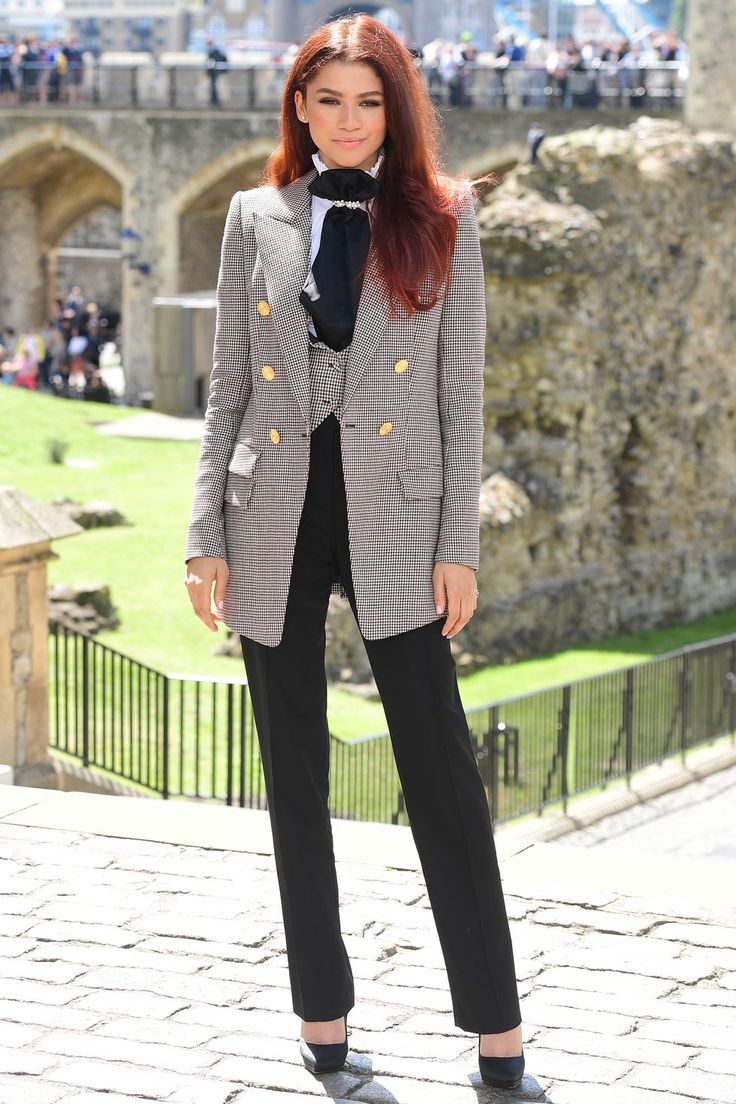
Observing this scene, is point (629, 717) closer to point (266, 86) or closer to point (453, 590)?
point (453, 590)

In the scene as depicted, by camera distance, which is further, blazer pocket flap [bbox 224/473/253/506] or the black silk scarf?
blazer pocket flap [bbox 224/473/253/506]

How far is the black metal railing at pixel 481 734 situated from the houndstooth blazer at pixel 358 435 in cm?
686

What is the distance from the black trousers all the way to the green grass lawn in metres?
11.4

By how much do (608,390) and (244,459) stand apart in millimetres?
18307

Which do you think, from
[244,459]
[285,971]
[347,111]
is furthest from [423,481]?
[285,971]

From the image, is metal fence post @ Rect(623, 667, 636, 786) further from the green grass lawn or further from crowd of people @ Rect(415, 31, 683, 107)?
crowd of people @ Rect(415, 31, 683, 107)

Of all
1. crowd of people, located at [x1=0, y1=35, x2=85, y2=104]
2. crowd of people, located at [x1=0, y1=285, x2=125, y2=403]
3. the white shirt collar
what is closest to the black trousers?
the white shirt collar

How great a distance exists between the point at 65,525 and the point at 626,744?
758 centimetres

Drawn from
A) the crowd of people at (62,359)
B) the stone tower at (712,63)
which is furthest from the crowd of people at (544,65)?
the crowd of people at (62,359)

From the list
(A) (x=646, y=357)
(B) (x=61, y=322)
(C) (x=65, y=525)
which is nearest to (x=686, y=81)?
(A) (x=646, y=357)

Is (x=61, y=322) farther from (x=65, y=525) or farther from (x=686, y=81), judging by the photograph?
(x=65, y=525)

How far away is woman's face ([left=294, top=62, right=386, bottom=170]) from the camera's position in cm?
351

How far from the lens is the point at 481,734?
42.6 ft

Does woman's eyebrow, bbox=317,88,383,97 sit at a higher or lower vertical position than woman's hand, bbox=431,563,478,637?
higher
